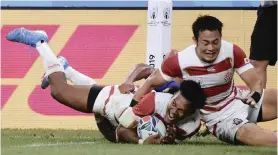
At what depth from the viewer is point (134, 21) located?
1323 centimetres

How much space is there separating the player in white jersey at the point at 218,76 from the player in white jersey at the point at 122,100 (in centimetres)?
19

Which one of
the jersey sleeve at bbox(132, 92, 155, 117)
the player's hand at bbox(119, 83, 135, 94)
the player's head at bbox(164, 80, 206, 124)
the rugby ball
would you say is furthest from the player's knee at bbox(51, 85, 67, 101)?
the player's head at bbox(164, 80, 206, 124)

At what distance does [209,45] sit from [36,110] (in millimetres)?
5445

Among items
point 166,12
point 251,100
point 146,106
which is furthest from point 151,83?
point 166,12

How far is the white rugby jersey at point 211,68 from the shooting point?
28.2 ft

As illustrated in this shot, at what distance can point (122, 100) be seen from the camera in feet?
30.7

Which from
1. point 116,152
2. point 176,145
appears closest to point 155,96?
point 176,145

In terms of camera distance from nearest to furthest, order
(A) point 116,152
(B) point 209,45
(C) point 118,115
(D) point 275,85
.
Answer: (A) point 116,152 < (B) point 209,45 < (C) point 118,115 < (D) point 275,85

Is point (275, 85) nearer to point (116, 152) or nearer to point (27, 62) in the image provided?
point (27, 62)

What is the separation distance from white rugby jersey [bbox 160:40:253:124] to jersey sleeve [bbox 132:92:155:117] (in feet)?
0.89

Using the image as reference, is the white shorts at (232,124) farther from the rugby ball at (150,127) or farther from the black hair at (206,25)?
the black hair at (206,25)

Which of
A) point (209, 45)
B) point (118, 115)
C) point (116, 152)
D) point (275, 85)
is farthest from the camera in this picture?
point (275, 85)

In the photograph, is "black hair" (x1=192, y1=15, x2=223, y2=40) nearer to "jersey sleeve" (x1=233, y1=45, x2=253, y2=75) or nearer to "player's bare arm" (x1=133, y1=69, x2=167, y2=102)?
"jersey sleeve" (x1=233, y1=45, x2=253, y2=75)

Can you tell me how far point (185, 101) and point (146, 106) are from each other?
521 mm
